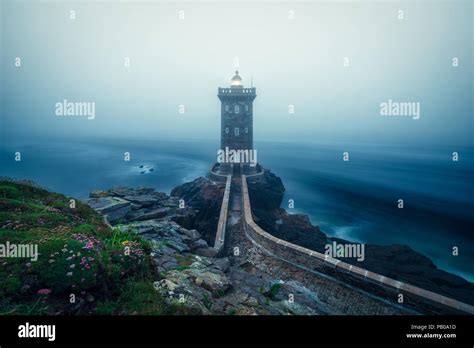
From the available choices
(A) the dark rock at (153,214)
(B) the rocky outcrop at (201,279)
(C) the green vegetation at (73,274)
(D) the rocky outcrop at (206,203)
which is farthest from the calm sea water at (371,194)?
(C) the green vegetation at (73,274)

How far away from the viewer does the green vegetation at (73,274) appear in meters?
3.22

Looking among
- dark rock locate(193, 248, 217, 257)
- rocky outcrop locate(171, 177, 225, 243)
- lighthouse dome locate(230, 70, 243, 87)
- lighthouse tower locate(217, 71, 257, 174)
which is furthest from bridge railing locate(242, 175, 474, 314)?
lighthouse dome locate(230, 70, 243, 87)

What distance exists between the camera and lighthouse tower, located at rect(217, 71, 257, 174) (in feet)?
87.6

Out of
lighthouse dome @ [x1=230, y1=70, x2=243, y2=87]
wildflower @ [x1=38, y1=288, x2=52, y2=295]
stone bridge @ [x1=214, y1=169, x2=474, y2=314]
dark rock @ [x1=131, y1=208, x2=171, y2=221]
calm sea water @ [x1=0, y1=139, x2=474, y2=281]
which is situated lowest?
calm sea water @ [x1=0, y1=139, x2=474, y2=281]

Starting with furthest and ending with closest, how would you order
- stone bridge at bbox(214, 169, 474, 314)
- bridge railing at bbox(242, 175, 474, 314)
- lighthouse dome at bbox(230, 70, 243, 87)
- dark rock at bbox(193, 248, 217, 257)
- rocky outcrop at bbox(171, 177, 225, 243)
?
1. lighthouse dome at bbox(230, 70, 243, 87)
2. rocky outcrop at bbox(171, 177, 225, 243)
3. dark rock at bbox(193, 248, 217, 257)
4. stone bridge at bbox(214, 169, 474, 314)
5. bridge railing at bbox(242, 175, 474, 314)

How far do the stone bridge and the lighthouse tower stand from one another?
17.6m

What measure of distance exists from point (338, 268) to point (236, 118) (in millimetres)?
22264

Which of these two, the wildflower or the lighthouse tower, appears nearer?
the wildflower

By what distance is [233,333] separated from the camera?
3.28 metres

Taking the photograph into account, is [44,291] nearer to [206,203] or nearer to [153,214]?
[153,214]

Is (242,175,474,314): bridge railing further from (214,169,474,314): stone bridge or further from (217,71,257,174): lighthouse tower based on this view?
(217,71,257,174): lighthouse tower

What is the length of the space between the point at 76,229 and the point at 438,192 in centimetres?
4825

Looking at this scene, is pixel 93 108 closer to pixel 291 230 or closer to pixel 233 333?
pixel 233 333

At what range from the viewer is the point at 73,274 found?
11.2ft
